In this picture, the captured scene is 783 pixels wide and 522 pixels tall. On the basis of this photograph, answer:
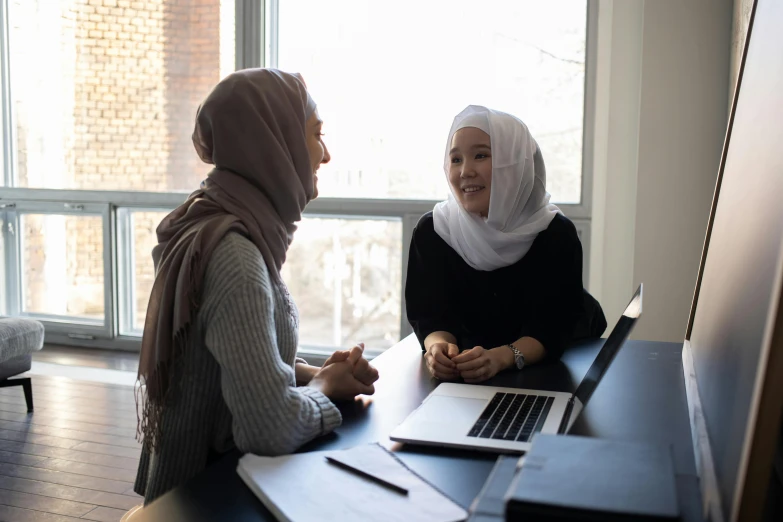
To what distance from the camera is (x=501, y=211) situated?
200 centimetres

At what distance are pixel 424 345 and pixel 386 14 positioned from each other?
3.16 meters

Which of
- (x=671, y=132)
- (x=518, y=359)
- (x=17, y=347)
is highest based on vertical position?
(x=671, y=132)

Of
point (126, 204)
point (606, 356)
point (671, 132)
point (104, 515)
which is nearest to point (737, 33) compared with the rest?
point (671, 132)

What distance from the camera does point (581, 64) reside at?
415cm

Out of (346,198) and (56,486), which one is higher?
(346,198)

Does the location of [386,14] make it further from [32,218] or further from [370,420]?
[370,420]

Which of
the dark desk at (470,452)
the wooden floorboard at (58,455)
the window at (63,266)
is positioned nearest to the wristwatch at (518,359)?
the dark desk at (470,452)

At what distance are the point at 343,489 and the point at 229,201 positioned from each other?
609mm

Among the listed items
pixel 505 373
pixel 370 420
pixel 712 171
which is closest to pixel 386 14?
pixel 712 171

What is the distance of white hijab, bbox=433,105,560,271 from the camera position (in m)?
1.97

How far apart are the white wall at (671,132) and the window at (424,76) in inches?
15.8

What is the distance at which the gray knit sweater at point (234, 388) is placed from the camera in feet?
3.60

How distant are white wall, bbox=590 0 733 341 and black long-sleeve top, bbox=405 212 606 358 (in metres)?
1.77

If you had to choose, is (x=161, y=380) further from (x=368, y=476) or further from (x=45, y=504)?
(x=45, y=504)
